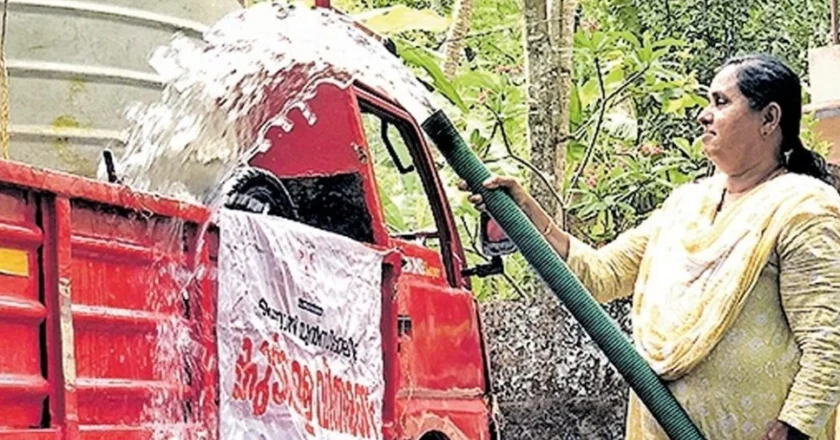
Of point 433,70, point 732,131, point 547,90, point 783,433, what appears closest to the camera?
point 783,433

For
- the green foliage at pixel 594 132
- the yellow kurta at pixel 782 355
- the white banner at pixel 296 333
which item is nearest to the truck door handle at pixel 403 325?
the white banner at pixel 296 333

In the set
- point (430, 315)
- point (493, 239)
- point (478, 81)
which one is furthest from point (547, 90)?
A: point (493, 239)

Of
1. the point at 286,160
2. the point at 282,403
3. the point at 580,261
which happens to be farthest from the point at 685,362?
the point at 286,160

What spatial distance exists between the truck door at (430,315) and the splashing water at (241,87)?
Answer: 0.16 meters

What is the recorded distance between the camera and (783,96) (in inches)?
131

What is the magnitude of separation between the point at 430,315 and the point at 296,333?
1.10 metres

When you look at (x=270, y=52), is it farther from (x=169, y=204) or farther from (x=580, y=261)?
(x=169, y=204)

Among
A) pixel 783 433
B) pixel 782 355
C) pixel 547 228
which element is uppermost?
pixel 547 228

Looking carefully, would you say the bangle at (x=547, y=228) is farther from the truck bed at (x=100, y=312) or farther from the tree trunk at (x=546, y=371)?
the tree trunk at (x=546, y=371)

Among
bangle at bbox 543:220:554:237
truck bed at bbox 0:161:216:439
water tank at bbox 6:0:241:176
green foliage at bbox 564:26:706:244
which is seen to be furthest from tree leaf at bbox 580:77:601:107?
truck bed at bbox 0:161:216:439

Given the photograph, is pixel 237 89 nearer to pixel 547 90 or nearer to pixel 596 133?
pixel 547 90

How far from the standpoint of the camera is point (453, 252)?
4801 millimetres

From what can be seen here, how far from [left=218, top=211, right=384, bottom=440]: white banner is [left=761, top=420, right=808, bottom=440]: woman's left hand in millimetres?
1022

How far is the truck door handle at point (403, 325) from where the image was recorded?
3.84 m
